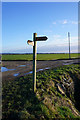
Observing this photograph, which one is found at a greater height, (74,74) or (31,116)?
(74,74)

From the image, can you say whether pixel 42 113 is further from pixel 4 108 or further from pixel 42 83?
pixel 42 83

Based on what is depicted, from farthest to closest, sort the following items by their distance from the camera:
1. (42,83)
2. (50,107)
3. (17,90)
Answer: (42,83)
(17,90)
(50,107)

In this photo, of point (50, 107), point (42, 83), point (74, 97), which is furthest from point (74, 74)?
point (50, 107)

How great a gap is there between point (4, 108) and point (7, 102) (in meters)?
0.46

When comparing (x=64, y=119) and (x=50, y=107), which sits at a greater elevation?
(x=50, y=107)

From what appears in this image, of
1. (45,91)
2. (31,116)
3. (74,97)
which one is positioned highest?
(45,91)

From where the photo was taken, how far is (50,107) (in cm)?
579

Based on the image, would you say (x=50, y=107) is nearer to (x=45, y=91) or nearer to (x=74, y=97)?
(x=45, y=91)

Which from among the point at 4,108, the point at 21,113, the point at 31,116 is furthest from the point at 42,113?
the point at 4,108

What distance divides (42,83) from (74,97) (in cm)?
329

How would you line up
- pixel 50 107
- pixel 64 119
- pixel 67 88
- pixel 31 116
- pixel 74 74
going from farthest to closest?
1. pixel 74 74
2. pixel 67 88
3. pixel 50 107
4. pixel 64 119
5. pixel 31 116

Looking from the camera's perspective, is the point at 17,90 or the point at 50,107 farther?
the point at 17,90

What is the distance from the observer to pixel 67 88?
30.4 feet

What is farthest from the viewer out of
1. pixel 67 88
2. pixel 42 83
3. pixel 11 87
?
pixel 67 88
